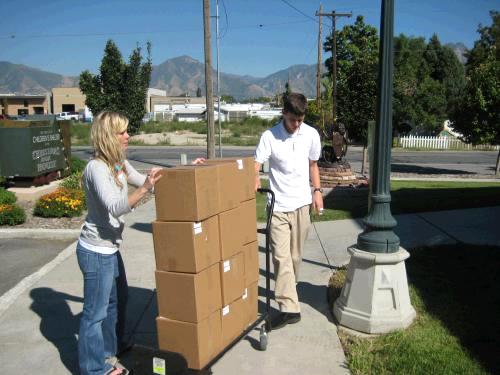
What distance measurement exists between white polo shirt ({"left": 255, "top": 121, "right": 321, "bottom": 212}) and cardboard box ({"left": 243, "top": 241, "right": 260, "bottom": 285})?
1.82 ft

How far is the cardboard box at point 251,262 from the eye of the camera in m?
3.73

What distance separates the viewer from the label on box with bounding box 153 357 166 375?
3.11 meters

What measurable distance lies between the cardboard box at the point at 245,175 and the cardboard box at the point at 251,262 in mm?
368

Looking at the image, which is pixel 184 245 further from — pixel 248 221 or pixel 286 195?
pixel 286 195

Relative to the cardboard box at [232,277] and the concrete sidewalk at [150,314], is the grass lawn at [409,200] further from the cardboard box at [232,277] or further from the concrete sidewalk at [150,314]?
the cardboard box at [232,277]

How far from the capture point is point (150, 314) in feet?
15.3

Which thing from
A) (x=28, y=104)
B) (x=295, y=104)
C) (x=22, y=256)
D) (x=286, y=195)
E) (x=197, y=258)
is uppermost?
(x=28, y=104)

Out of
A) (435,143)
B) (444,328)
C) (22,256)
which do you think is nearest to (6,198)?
(22,256)

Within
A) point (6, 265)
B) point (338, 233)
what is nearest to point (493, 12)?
point (338, 233)

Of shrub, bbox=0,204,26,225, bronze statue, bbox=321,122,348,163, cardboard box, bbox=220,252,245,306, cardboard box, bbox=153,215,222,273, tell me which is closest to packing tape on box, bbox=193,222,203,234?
cardboard box, bbox=153,215,222,273

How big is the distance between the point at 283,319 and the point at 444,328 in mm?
1335

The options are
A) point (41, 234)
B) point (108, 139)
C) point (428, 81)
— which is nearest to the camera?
point (108, 139)

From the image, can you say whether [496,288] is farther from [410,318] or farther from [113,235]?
[113,235]

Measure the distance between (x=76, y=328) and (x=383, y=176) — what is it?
118 inches
